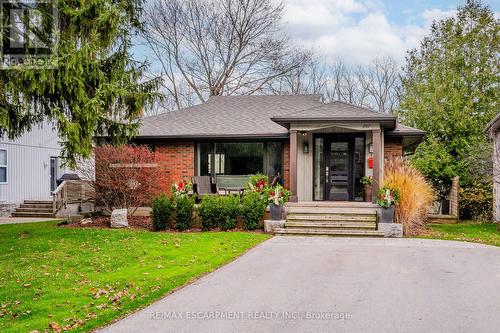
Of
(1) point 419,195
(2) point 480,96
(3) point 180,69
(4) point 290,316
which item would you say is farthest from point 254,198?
(3) point 180,69

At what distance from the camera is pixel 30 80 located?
967 cm

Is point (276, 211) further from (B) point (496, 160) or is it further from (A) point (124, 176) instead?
(B) point (496, 160)

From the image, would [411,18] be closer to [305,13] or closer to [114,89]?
[305,13]

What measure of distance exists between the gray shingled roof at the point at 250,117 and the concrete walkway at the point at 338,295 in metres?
5.27

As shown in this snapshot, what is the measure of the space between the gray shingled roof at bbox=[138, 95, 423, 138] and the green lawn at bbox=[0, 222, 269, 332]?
4.52 metres

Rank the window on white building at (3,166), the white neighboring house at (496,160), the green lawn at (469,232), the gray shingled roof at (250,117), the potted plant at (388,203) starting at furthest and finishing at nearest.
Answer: the window on white building at (3,166) → the white neighboring house at (496,160) → the gray shingled roof at (250,117) → the potted plant at (388,203) → the green lawn at (469,232)

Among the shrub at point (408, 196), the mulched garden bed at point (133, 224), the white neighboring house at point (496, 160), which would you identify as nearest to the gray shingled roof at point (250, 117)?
the shrub at point (408, 196)

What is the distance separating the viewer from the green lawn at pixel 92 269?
224 inches

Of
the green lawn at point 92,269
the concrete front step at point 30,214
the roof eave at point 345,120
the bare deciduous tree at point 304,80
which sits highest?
the bare deciduous tree at point 304,80

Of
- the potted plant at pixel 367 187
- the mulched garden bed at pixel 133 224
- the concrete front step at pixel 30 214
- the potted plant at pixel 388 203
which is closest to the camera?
the potted plant at pixel 388 203

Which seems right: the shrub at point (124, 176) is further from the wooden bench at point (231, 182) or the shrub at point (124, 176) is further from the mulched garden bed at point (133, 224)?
the wooden bench at point (231, 182)

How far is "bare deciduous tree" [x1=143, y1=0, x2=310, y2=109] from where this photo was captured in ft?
96.3

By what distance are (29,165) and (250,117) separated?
32.8ft

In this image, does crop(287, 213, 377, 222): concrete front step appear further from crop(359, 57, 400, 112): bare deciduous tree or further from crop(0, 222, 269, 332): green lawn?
crop(359, 57, 400, 112): bare deciduous tree
